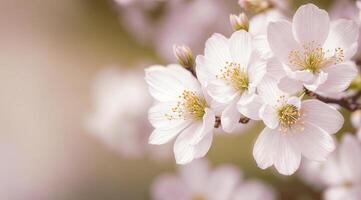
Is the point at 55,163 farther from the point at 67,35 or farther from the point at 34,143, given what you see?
the point at 67,35

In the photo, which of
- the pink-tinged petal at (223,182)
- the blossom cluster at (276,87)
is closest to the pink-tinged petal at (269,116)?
the blossom cluster at (276,87)

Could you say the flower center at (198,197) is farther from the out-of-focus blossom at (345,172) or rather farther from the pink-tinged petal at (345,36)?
the pink-tinged petal at (345,36)

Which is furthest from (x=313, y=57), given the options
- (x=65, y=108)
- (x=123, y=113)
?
(x=65, y=108)

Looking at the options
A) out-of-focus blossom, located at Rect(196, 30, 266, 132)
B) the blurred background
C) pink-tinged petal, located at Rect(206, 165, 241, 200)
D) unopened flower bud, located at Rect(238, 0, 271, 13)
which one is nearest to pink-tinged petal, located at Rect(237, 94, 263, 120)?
out-of-focus blossom, located at Rect(196, 30, 266, 132)

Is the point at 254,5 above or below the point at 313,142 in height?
above

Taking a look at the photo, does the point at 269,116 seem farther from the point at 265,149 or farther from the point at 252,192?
the point at 252,192
